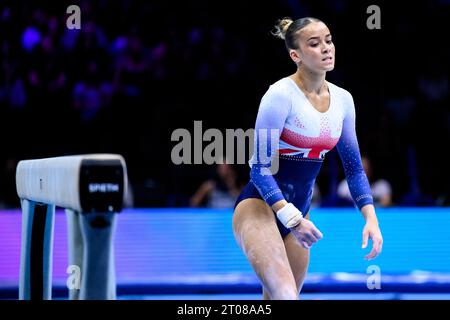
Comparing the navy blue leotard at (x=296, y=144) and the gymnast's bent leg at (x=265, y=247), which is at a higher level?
the navy blue leotard at (x=296, y=144)

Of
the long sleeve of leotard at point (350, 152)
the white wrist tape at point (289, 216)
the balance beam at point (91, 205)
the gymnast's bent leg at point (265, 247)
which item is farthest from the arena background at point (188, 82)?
the balance beam at point (91, 205)

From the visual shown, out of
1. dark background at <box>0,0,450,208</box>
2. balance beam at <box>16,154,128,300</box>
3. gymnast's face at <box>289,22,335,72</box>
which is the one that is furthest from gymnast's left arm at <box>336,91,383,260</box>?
dark background at <box>0,0,450,208</box>

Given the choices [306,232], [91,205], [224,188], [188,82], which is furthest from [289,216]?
[188,82]

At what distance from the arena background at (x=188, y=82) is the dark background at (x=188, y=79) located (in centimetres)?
1

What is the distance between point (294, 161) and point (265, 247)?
519 millimetres

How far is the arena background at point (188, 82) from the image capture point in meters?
7.82

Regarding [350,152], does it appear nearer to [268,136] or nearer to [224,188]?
[268,136]

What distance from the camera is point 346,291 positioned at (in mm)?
6328

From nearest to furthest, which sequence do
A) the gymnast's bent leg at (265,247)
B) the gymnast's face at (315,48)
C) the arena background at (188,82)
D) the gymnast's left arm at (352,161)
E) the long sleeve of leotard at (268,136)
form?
the gymnast's bent leg at (265,247) < the long sleeve of leotard at (268,136) < the gymnast's face at (315,48) < the gymnast's left arm at (352,161) < the arena background at (188,82)

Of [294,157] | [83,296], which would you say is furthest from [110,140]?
[83,296]

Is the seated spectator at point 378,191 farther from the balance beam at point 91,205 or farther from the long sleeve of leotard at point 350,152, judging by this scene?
the balance beam at point 91,205

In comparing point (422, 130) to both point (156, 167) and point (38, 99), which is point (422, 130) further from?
point (38, 99)

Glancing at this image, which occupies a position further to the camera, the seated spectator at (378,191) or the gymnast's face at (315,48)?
the seated spectator at (378,191)

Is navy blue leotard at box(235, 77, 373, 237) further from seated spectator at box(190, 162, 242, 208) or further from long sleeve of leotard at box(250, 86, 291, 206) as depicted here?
seated spectator at box(190, 162, 242, 208)
